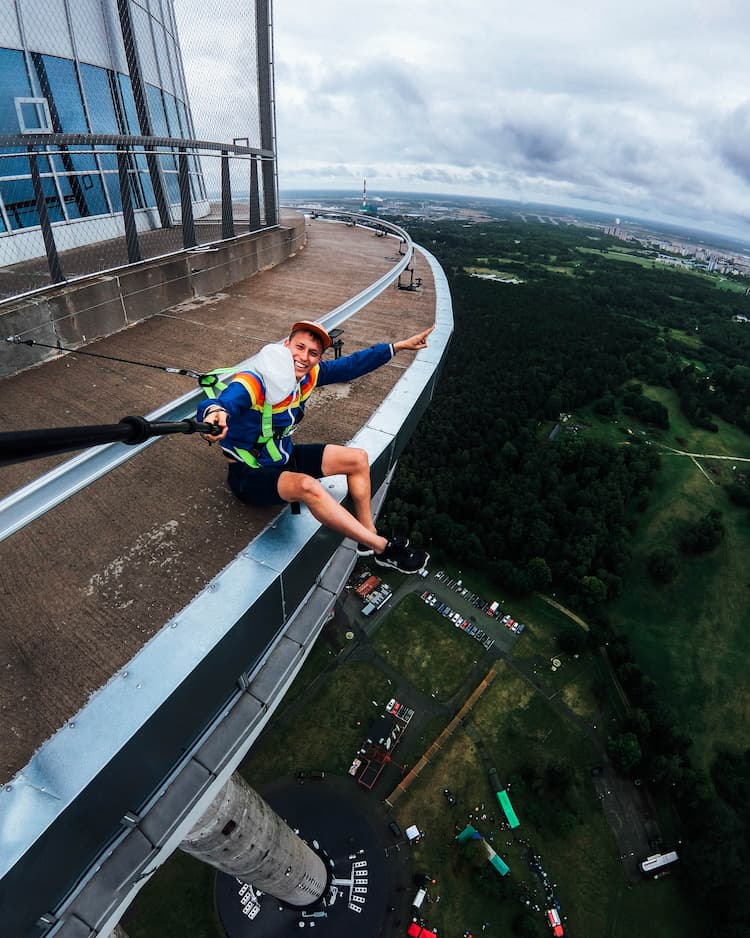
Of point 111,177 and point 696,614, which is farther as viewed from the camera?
point 696,614

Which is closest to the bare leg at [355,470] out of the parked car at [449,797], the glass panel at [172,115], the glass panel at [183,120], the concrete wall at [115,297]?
the concrete wall at [115,297]

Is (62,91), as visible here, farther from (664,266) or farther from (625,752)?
(664,266)

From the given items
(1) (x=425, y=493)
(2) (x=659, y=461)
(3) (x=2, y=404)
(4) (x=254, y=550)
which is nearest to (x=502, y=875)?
(4) (x=254, y=550)

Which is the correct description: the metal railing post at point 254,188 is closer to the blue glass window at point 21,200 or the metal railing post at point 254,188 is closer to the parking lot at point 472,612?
the blue glass window at point 21,200

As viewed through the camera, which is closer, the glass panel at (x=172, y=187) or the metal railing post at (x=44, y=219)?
the metal railing post at (x=44, y=219)

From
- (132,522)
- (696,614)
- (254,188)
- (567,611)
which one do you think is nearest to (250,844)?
(132,522)

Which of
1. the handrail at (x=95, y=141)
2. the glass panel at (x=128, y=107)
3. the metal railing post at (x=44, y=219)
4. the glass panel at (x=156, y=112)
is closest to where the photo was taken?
the handrail at (x=95, y=141)

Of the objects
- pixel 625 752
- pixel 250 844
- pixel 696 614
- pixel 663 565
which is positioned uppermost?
pixel 250 844
